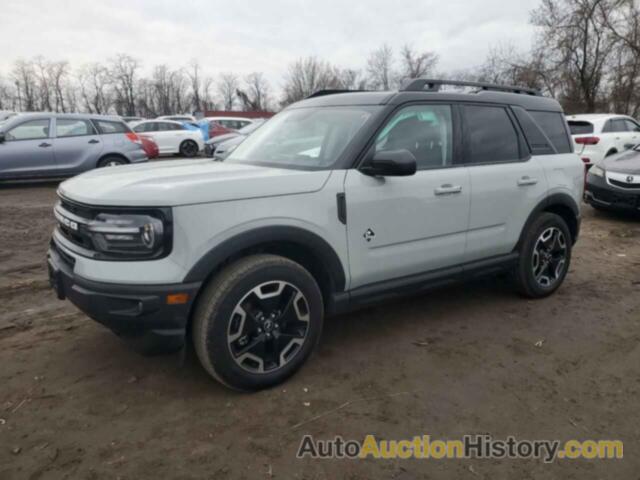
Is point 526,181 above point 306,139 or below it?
below

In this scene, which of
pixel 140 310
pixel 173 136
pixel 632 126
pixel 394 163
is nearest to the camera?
pixel 140 310

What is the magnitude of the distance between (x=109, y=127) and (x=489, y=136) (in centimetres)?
921

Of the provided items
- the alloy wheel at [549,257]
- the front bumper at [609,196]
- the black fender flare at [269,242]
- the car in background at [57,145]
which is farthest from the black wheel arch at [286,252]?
the car in background at [57,145]

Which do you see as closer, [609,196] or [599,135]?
[609,196]

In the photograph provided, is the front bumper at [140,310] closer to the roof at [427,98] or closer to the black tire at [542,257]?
the roof at [427,98]

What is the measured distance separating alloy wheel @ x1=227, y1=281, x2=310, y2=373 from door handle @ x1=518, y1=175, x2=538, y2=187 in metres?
2.19

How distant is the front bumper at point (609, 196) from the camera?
→ 7391 millimetres

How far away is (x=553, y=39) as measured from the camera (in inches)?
1183

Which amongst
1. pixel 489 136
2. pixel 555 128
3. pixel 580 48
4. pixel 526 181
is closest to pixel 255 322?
pixel 489 136

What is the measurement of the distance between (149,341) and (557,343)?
2.80 m

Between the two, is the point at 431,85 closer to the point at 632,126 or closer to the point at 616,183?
the point at 616,183

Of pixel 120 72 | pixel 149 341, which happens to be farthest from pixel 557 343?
pixel 120 72

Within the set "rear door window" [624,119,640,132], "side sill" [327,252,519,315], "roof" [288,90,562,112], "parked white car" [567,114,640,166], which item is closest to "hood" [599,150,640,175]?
"parked white car" [567,114,640,166]

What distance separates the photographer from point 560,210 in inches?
170
